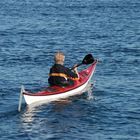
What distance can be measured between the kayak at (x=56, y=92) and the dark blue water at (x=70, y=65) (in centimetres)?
36

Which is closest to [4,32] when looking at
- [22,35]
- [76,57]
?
[22,35]

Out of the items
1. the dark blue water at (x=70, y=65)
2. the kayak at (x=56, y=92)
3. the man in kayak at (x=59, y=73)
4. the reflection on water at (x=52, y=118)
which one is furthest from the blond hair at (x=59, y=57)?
the dark blue water at (x=70, y=65)

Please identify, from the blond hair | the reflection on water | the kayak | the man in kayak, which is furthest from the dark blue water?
the blond hair

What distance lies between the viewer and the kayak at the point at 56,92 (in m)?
23.5

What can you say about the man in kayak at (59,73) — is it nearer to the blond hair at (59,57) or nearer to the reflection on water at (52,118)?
the blond hair at (59,57)

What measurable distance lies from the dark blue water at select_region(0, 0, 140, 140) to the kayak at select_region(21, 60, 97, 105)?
36 cm

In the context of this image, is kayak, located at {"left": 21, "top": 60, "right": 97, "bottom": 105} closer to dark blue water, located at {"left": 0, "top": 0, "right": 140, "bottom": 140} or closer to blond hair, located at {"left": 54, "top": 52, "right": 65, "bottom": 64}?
dark blue water, located at {"left": 0, "top": 0, "right": 140, "bottom": 140}

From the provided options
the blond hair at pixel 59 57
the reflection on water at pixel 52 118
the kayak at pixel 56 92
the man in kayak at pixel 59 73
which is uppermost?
the blond hair at pixel 59 57

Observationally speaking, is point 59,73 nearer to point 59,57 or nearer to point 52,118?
point 59,57

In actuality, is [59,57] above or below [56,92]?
above

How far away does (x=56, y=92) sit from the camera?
2467 cm

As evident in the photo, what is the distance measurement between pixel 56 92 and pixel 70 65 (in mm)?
8701

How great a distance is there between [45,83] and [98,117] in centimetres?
640

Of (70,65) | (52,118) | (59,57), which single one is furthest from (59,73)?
(70,65)
